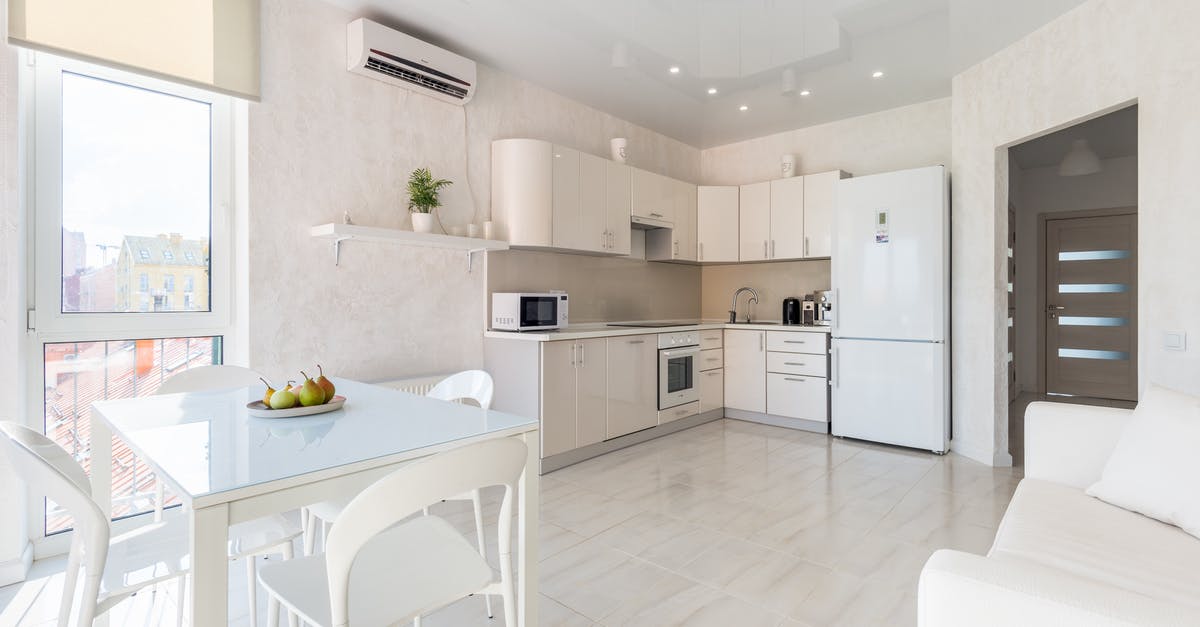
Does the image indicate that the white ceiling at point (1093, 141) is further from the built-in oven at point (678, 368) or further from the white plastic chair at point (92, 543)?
the white plastic chair at point (92, 543)

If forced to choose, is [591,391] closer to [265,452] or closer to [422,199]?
[422,199]

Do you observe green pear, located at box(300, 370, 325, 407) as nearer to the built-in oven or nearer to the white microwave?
the white microwave

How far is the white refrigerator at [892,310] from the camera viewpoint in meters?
3.94

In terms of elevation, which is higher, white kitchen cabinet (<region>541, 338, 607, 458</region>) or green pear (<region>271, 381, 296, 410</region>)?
green pear (<region>271, 381, 296, 410</region>)

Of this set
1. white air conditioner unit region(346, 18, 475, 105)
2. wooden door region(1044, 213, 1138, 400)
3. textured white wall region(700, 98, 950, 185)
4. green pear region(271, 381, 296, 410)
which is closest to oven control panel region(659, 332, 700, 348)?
textured white wall region(700, 98, 950, 185)

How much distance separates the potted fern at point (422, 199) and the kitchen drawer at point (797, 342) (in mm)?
2973

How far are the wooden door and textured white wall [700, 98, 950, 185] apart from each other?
9.47ft

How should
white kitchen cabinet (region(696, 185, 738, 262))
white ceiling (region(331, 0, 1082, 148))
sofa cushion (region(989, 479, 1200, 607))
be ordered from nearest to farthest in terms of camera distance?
sofa cushion (region(989, 479, 1200, 607)) → white ceiling (region(331, 0, 1082, 148)) → white kitchen cabinet (region(696, 185, 738, 262))

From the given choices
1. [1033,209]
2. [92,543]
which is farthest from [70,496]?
[1033,209]

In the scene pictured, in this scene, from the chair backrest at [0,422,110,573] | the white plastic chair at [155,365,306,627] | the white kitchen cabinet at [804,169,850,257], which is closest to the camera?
the chair backrest at [0,422,110,573]

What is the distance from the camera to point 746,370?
5.00 m

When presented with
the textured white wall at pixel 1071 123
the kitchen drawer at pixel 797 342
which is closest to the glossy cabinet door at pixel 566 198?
the kitchen drawer at pixel 797 342

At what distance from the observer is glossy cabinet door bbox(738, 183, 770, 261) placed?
5.09 metres

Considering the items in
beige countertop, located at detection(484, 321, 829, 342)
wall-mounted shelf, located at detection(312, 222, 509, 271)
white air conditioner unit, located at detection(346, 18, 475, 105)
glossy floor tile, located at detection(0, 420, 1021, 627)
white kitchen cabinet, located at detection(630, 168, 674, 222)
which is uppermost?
white air conditioner unit, located at detection(346, 18, 475, 105)
